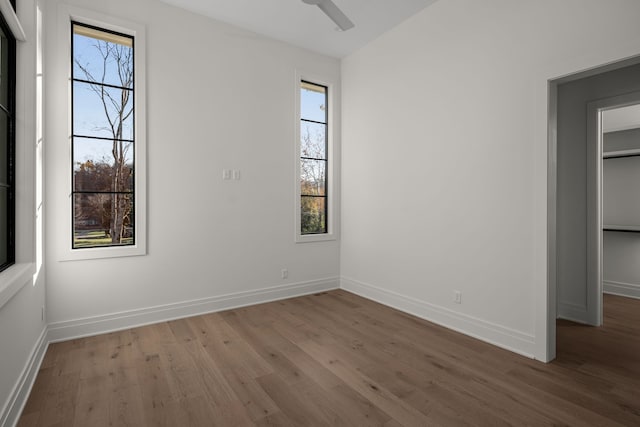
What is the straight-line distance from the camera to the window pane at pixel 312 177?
458 centimetres

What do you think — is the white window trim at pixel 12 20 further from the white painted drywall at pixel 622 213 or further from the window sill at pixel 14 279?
the white painted drywall at pixel 622 213

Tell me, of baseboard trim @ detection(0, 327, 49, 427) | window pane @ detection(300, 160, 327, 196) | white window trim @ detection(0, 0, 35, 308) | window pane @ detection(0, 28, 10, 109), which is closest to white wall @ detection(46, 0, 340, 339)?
window pane @ detection(300, 160, 327, 196)

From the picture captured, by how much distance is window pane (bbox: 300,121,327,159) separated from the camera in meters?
4.58

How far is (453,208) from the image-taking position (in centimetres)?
329

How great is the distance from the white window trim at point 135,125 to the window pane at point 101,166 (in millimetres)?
118

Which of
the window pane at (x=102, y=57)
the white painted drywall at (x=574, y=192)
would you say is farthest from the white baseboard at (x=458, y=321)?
the window pane at (x=102, y=57)

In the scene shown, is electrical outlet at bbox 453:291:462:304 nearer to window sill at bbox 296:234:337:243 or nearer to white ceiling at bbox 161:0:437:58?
window sill at bbox 296:234:337:243

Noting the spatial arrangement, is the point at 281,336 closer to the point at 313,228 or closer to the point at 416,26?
the point at 313,228

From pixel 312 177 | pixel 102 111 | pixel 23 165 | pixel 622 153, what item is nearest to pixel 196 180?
pixel 102 111

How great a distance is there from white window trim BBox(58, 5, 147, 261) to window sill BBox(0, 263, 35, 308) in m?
0.78

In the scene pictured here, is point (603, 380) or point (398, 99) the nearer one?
point (603, 380)

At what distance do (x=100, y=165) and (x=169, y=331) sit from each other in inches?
68.2

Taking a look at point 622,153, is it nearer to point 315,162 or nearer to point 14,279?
point 315,162

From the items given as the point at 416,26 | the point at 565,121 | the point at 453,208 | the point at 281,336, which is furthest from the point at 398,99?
the point at 281,336
